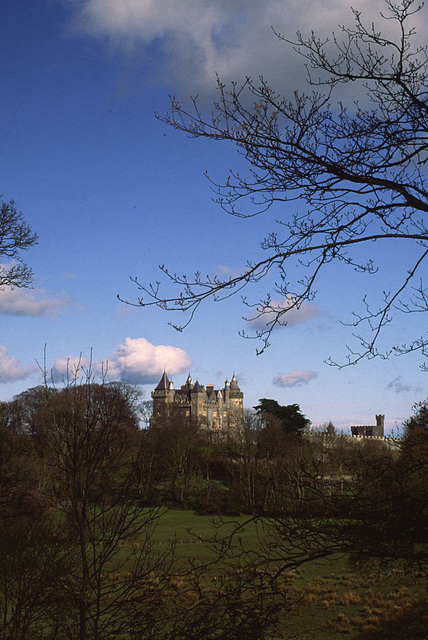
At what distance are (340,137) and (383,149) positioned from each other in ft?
1.25

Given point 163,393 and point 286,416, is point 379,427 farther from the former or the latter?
point 286,416

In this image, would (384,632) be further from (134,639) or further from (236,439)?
(236,439)

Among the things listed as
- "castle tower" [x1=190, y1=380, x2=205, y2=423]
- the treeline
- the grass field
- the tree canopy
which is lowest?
the grass field

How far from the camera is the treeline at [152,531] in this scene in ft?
14.2

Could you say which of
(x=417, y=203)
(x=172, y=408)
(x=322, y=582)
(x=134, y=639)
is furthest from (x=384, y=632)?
(x=172, y=408)

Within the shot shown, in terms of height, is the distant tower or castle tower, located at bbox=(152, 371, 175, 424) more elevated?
castle tower, located at bbox=(152, 371, 175, 424)

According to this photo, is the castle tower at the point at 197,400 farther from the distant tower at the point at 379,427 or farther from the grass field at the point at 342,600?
the grass field at the point at 342,600

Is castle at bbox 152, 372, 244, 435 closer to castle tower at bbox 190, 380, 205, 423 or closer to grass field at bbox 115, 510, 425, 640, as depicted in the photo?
castle tower at bbox 190, 380, 205, 423

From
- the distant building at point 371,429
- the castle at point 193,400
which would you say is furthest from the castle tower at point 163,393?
the distant building at point 371,429

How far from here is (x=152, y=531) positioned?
24.0 ft

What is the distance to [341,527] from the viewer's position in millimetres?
4410

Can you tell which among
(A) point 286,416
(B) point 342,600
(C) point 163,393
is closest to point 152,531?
(B) point 342,600

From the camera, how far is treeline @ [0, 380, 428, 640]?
4316mm

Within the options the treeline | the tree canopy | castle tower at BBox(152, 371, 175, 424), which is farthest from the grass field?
castle tower at BBox(152, 371, 175, 424)
